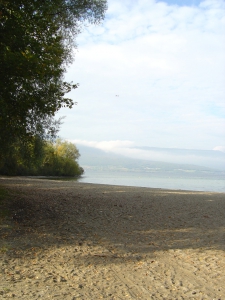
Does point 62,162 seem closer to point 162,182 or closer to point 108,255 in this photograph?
point 162,182

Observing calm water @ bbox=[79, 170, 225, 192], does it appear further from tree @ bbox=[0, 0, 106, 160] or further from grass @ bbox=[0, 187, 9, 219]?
tree @ bbox=[0, 0, 106, 160]

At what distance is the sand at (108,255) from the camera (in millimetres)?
5348

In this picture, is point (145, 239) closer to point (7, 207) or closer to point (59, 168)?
point (7, 207)

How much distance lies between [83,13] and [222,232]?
34.3 ft

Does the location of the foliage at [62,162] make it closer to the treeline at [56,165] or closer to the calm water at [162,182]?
the treeline at [56,165]

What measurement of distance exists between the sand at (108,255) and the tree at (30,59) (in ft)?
11.9

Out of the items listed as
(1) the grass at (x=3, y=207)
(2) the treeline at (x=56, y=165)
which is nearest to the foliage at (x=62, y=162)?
(2) the treeline at (x=56, y=165)

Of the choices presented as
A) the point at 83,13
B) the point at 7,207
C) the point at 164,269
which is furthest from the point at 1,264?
the point at 83,13

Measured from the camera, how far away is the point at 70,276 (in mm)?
5902

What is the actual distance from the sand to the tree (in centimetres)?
362

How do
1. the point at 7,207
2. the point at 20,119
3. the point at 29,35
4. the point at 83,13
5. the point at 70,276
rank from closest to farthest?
the point at 70,276 → the point at 29,35 → the point at 20,119 → the point at 7,207 → the point at 83,13

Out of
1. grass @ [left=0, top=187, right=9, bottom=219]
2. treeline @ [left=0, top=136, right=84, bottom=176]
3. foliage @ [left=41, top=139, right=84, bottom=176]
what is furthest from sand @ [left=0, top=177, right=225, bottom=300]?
foliage @ [left=41, top=139, right=84, bottom=176]

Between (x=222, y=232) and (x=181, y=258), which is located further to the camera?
(x=222, y=232)

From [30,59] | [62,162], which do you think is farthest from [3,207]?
[62,162]
